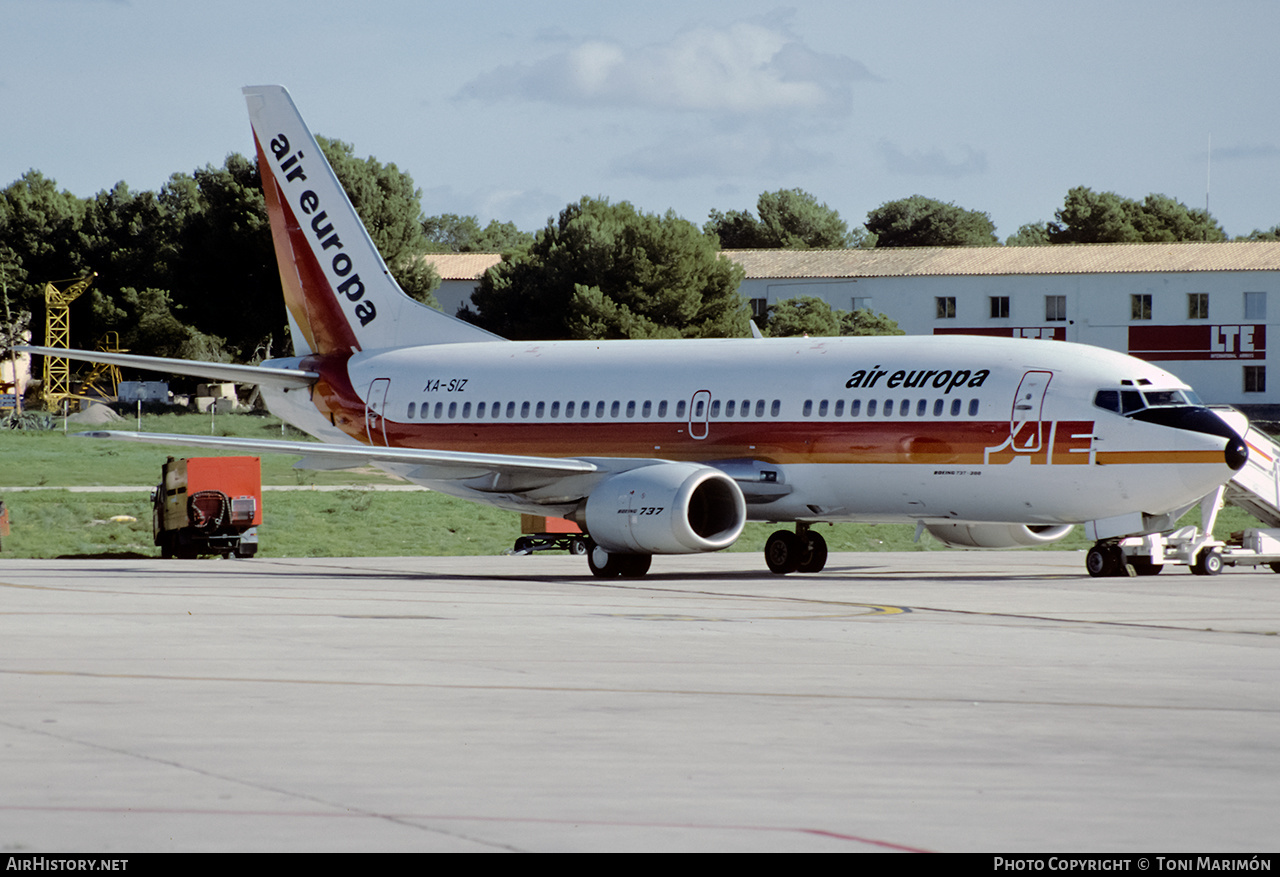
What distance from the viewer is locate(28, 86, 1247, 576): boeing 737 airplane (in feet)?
83.7

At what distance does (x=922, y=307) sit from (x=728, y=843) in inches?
3567

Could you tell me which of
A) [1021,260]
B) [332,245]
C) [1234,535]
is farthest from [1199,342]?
[332,245]

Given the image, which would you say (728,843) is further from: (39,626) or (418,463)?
(418,463)

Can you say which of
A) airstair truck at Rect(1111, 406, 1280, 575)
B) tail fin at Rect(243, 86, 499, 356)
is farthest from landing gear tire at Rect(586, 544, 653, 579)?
tail fin at Rect(243, 86, 499, 356)

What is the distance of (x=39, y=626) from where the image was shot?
17547 millimetres

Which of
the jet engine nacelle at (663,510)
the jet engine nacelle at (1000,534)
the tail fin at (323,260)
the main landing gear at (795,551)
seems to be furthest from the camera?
the tail fin at (323,260)

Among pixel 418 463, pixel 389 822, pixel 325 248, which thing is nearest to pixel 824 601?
pixel 418 463

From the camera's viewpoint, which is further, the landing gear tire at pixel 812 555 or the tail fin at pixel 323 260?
the tail fin at pixel 323 260

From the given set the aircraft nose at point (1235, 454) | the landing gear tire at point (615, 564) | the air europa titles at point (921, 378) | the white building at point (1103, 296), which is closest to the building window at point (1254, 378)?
the white building at point (1103, 296)

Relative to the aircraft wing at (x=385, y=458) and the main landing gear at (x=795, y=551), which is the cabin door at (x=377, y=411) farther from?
the main landing gear at (x=795, y=551)

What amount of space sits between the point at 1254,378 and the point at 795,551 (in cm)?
6820

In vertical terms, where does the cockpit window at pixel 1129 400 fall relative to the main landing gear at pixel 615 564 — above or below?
above

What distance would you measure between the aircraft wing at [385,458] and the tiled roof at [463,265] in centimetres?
8215

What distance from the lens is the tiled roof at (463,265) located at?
112 meters
